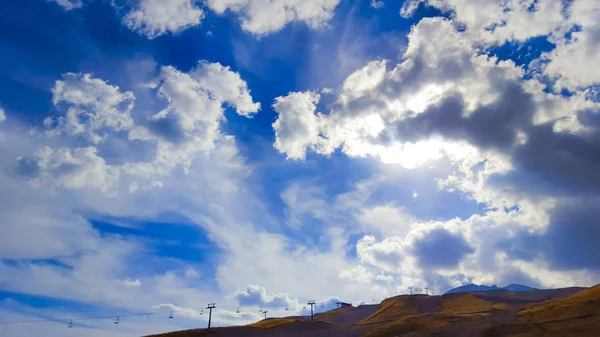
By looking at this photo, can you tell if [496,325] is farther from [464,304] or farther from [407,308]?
[464,304]

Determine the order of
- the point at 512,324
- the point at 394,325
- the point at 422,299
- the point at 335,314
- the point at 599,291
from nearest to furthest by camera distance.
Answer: the point at 512,324 → the point at 599,291 → the point at 394,325 → the point at 422,299 → the point at 335,314

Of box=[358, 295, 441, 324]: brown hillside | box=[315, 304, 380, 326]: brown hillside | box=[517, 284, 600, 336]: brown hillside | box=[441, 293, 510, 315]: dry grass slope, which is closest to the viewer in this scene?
box=[517, 284, 600, 336]: brown hillside

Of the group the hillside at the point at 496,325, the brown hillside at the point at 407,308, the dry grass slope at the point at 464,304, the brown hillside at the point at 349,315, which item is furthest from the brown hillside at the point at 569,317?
the brown hillside at the point at 349,315

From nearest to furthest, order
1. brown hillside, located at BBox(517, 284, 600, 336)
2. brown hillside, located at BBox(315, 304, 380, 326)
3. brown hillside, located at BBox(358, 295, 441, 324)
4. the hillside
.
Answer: brown hillside, located at BBox(517, 284, 600, 336)
the hillside
brown hillside, located at BBox(358, 295, 441, 324)
brown hillside, located at BBox(315, 304, 380, 326)

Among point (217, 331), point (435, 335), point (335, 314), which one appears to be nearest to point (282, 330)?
point (217, 331)

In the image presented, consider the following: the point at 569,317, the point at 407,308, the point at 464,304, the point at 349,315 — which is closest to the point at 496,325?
the point at 569,317

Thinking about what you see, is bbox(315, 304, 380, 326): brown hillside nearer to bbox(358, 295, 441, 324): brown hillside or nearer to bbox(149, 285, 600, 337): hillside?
bbox(358, 295, 441, 324): brown hillside

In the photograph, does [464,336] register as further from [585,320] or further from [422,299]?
[422,299]

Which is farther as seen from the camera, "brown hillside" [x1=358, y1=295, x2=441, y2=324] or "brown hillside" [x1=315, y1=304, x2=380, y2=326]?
"brown hillside" [x1=315, y1=304, x2=380, y2=326]

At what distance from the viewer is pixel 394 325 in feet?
274

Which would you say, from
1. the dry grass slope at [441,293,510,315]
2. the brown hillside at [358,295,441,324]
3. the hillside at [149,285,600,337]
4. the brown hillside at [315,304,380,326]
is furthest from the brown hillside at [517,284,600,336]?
the brown hillside at [315,304,380,326]

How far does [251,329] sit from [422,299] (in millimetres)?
82682

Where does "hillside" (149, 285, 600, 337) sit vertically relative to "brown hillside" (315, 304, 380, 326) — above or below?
below

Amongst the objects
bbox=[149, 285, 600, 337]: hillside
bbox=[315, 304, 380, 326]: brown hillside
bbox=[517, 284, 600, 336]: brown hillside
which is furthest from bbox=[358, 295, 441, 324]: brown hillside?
bbox=[517, 284, 600, 336]: brown hillside
